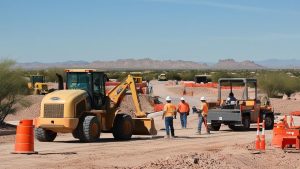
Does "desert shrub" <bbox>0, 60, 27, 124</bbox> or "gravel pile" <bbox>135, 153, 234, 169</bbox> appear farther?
"desert shrub" <bbox>0, 60, 27, 124</bbox>

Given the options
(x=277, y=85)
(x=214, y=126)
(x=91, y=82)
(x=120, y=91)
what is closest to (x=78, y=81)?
(x=91, y=82)

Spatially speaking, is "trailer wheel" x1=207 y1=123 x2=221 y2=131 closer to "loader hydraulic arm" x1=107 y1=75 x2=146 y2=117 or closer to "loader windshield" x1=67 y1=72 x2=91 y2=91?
"loader hydraulic arm" x1=107 y1=75 x2=146 y2=117

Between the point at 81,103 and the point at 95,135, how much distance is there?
4.19ft

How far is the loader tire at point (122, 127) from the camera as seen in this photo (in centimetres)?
2444

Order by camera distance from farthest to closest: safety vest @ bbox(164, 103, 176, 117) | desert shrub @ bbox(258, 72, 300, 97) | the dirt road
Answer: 1. desert shrub @ bbox(258, 72, 300, 97)
2. safety vest @ bbox(164, 103, 176, 117)
3. the dirt road

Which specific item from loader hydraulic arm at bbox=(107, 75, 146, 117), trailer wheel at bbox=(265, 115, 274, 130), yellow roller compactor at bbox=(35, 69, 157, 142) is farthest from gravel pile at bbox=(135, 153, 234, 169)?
trailer wheel at bbox=(265, 115, 274, 130)

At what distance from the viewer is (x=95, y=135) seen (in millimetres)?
23359

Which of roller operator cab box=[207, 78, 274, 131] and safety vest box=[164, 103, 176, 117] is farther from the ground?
safety vest box=[164, 103, 176, 117]

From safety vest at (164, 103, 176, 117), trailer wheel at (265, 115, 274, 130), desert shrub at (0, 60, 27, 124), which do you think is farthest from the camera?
desert shrub at (0, 60, 27, 124)

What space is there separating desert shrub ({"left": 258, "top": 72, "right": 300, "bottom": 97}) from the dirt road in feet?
146

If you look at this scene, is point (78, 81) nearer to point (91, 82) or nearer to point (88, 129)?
point (91, 82)

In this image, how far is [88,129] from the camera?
894 inches

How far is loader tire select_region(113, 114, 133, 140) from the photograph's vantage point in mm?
24438

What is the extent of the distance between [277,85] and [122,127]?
48.1 meters
